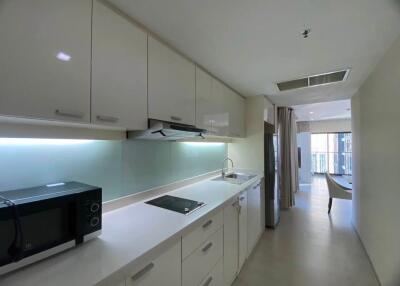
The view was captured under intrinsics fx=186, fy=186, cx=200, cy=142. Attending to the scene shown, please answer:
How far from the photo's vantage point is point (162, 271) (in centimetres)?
99

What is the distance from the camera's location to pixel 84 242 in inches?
37.4

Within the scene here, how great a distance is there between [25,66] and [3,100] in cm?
17

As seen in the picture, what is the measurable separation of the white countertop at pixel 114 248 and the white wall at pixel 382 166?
4.98ft

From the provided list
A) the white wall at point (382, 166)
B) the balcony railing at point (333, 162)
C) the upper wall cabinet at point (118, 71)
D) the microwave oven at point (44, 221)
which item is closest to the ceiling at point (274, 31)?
the upper wall cabinet at point (118, 71)

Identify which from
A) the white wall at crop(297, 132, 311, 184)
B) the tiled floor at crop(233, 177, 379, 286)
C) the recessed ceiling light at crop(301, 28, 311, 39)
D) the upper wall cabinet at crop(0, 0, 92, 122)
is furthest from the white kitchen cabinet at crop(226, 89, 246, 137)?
the white wall at crop(297, 132, 311, 184)

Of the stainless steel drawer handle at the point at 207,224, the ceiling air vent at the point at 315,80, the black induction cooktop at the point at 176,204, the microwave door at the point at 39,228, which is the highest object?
the ceiling air vent at the point at 315,80

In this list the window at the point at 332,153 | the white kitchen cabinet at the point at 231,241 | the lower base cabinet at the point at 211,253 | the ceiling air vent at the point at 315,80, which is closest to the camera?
the lower base cabinet at the point at 211,253

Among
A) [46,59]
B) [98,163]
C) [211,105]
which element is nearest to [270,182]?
[211,105]

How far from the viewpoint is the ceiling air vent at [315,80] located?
2.24 metres

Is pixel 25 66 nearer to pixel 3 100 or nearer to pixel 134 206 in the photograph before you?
pixel 3 100

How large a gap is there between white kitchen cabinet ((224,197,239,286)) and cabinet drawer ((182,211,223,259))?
0.18 meters

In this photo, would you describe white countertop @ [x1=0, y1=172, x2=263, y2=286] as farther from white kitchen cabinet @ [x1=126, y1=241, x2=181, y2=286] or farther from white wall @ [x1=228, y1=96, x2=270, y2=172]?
white wall @ [x1=228, y1=96, x2=270, y2=172]

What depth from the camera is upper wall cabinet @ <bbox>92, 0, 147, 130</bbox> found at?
1.04 meters

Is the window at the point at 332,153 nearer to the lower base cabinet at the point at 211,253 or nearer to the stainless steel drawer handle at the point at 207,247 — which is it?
the lower base cabinet at the point at 211,253
